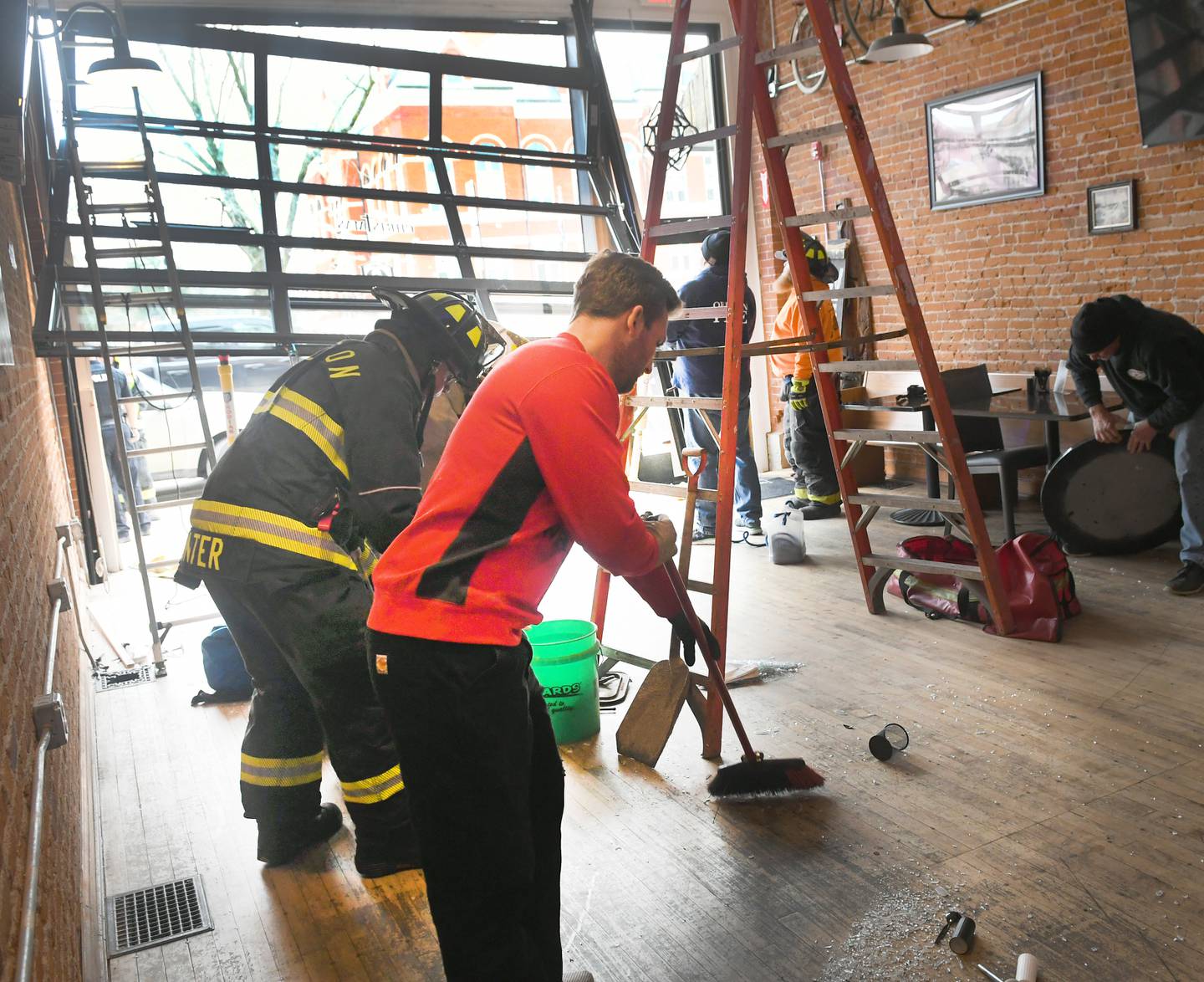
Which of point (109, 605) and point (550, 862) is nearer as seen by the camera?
point (550, 862)

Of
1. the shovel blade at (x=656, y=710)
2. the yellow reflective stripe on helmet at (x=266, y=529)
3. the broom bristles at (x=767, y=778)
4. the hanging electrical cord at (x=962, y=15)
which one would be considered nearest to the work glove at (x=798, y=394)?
the hanging electrical cord at (x=962, y=15)

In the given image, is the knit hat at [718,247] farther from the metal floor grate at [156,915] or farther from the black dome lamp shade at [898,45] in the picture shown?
the metal floor grate at [156,915]

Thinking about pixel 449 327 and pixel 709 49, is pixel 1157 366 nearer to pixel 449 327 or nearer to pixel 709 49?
pixel 709 49

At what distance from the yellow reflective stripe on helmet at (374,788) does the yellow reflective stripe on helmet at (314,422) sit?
0.87 m

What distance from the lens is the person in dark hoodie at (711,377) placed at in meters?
5.75

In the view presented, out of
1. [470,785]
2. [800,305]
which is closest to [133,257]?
[800,305]

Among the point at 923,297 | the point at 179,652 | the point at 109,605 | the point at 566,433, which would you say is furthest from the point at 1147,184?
the point at 109,605

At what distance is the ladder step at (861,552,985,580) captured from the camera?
425 cm

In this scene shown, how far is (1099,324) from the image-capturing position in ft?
15.5

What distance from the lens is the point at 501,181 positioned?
24.2 feet

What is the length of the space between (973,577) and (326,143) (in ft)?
15.3

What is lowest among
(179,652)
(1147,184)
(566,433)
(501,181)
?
(179,652)

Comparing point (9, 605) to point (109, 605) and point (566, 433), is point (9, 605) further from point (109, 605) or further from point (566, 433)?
point (109, 605)

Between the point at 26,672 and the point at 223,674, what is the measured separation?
7.25 feet
